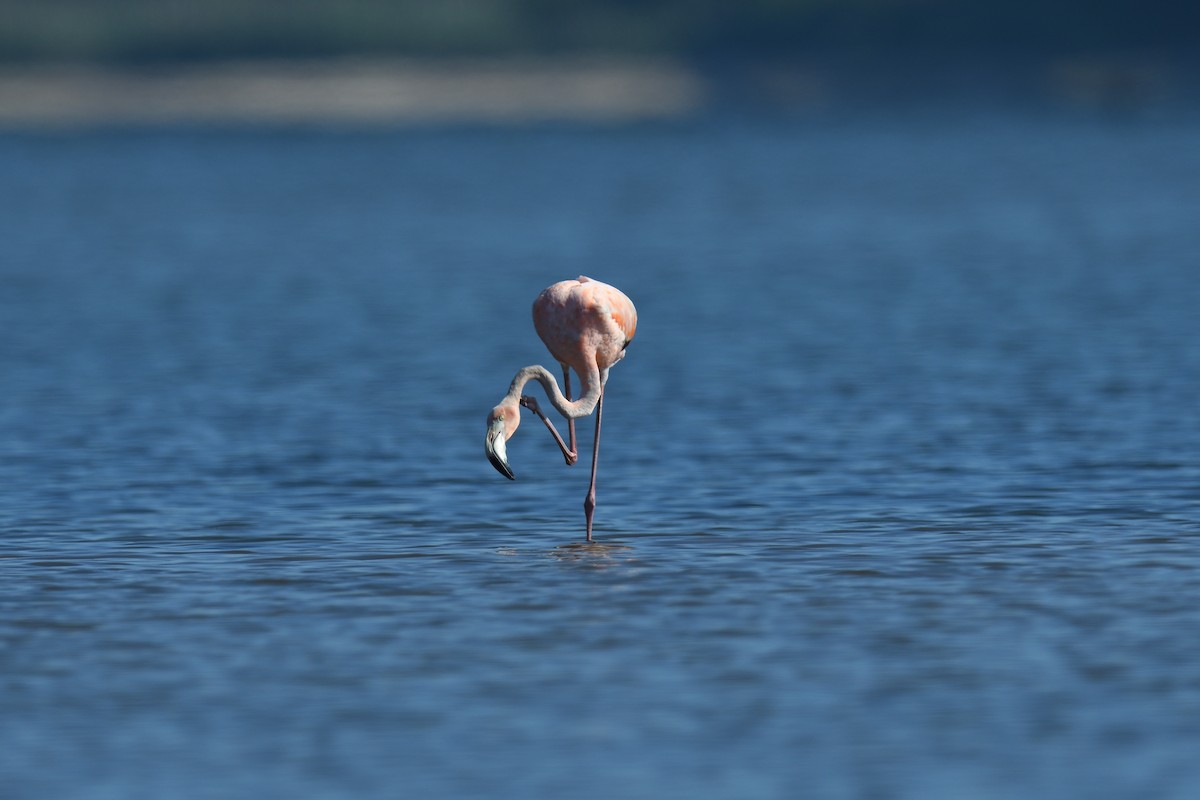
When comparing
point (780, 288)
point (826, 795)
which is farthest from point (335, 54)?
point (826, 795)

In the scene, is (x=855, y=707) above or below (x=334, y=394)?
below

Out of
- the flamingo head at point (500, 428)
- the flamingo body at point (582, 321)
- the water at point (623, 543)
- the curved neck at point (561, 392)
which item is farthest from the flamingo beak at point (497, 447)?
the flamingo body at point (582, 321)

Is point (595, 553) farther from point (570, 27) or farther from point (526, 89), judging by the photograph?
point (526, 89)

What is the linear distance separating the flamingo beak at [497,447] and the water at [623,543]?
2.19 ft

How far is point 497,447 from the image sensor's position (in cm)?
1311

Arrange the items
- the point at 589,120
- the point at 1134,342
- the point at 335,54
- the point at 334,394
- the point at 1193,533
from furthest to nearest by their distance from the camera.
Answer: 1. the point at 589,120
2. the point at 335,54
3. the point at 1134,342
4. the point at 334,394
5. the point at 1193,533

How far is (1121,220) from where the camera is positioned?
→ 1922 inches

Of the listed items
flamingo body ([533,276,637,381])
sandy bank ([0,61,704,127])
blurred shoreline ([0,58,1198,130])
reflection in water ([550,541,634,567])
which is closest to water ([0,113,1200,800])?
reflection in water ([550,541,634,567])

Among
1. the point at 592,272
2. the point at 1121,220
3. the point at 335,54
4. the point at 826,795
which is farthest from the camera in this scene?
the point at 335,54

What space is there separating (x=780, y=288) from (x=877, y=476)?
1853cm

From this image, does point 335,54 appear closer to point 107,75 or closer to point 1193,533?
point 107,75

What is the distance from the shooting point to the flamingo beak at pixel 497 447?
12969 mm

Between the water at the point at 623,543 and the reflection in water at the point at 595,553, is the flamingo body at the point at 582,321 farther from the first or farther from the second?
the water at the point at 623,543

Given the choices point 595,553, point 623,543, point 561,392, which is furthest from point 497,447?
point 623,543
